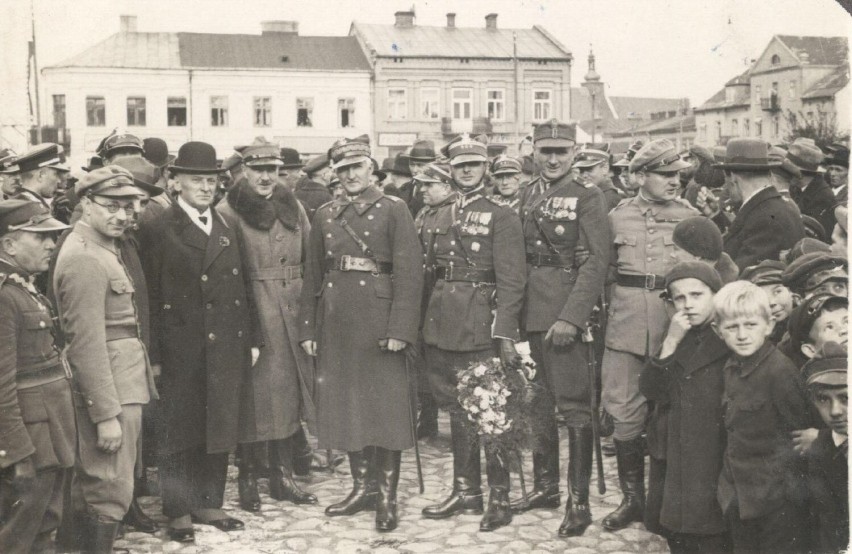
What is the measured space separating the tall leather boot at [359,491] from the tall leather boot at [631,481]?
166 centimetres

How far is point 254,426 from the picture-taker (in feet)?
20.0

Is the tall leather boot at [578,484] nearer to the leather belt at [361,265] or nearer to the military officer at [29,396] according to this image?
the leather belt at [361,265]

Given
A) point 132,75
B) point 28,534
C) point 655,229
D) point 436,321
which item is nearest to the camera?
point 28,534

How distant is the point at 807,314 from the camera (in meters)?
4.18

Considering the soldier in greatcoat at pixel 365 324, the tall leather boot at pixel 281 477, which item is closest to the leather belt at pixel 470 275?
the soldier in greatcoat at pixel 365 324

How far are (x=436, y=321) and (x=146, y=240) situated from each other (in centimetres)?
203

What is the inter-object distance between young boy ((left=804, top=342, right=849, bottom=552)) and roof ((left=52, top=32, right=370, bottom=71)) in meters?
32.2

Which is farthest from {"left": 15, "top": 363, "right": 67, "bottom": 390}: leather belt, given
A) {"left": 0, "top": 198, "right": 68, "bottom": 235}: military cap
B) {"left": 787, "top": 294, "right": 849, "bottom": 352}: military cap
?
{"left": 787, "top": 294, "right": 849, "bottom": 352}: military cap

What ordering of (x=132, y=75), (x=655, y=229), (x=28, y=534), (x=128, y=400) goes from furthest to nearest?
(x=132, y=75)
(x=655, y=229)
(x=128, y=400)
(x=28, y=534)

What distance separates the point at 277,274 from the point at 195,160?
1.08 meters

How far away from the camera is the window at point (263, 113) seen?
128ft

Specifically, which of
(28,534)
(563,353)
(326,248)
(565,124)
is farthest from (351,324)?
(28,534)

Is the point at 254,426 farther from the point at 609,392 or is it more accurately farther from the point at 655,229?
the point at 655,229

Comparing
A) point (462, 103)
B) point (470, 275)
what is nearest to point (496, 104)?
point (462, 103)
